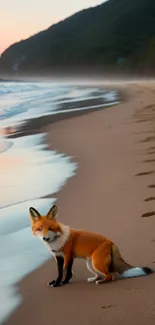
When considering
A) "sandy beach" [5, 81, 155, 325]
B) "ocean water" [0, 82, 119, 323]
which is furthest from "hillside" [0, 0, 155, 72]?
"sandy beach" [5, 81, 155, 325]

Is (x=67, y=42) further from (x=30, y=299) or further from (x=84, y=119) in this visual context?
(x=30, y=299)

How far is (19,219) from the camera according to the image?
21.3ft

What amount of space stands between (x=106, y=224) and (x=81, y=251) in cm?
150

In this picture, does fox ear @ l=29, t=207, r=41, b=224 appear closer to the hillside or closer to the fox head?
the fox head

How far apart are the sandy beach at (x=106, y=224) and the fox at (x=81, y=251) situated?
7 cm

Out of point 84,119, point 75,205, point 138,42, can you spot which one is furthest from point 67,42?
point 75,205

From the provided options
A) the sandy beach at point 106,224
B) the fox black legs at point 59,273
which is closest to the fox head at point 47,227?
the fox black legs at point 59,273

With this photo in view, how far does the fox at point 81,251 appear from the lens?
4.29 meters

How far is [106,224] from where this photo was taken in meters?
5.88

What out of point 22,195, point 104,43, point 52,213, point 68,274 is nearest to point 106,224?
point 68,274

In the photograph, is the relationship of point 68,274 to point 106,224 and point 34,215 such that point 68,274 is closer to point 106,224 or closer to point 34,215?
point 34,215

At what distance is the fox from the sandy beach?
0.24 ft

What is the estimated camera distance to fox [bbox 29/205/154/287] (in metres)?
4.29

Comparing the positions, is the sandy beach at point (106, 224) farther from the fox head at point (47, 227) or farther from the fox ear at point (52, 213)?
the fox ear at point (52, 213)
